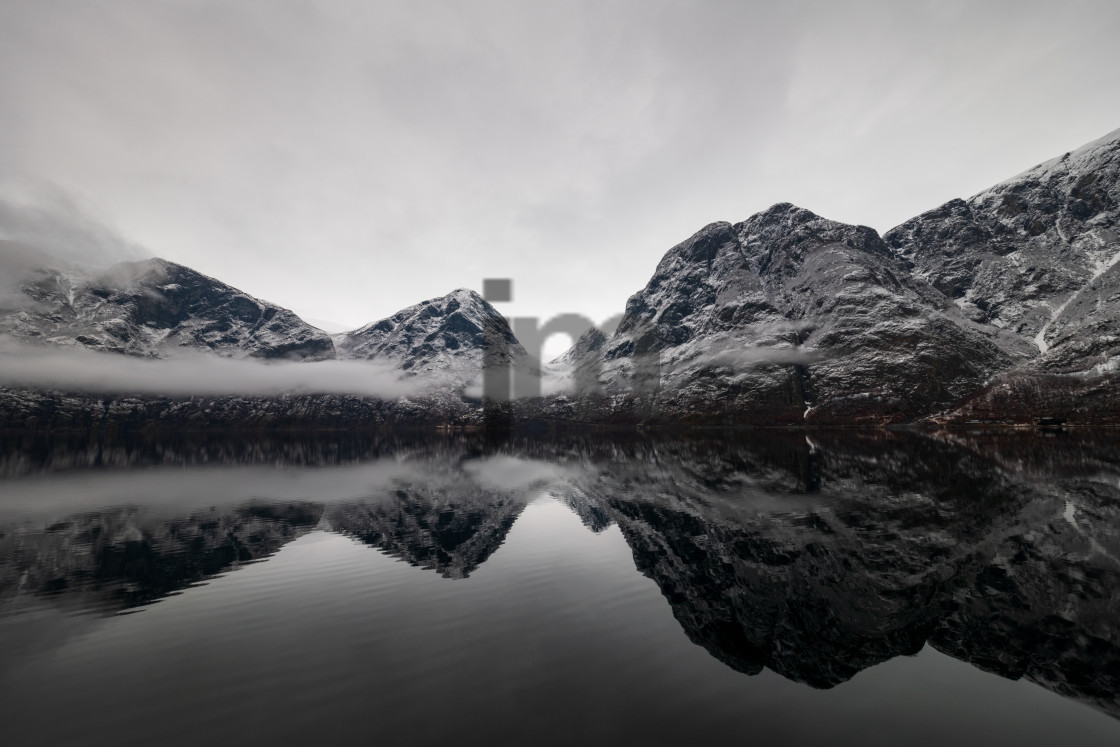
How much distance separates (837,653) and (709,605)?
6.40m

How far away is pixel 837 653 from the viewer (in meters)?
18.2

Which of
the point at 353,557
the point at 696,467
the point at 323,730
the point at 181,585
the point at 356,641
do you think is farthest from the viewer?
the point at 696,467

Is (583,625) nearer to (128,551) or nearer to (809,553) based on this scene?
(809,553)

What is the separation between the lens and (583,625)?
21.5m

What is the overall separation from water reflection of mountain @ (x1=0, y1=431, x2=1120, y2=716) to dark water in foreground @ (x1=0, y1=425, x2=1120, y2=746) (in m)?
0.21

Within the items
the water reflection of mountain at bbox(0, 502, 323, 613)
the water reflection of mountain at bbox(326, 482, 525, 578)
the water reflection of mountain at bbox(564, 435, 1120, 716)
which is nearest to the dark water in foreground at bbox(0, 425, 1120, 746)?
the water reflection of mountain at bbox(564, 435, 1120, 716)

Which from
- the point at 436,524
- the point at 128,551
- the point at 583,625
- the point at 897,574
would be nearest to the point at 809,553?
the point at 897,574

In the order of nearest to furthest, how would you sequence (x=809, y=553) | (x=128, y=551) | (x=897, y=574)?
(x=897, y=574) < (x=809, y=553) < (x=128, y=551)

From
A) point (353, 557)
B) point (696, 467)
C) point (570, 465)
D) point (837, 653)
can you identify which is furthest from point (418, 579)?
point (570, 465)

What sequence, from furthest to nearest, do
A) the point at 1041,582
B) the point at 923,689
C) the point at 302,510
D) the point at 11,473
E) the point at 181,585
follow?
the point at 11,473
the point at 302,510
the point at 181,585
the point at 1041,582
the point at 923,689

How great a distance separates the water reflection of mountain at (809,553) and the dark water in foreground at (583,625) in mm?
210

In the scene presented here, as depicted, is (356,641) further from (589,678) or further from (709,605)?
(709,605)

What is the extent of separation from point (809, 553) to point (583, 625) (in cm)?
1901

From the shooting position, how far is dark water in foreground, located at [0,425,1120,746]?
13.7m
